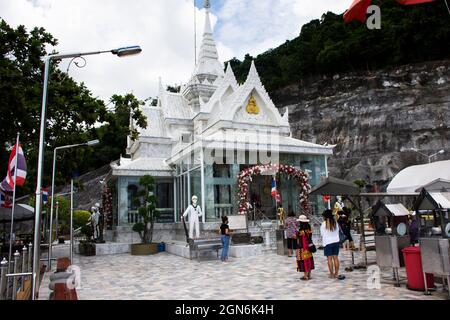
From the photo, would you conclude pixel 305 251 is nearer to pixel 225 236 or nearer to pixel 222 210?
pixel 225 236

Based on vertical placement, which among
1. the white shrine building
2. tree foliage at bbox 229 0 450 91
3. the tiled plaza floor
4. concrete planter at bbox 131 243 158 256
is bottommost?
the tiled plaza floor

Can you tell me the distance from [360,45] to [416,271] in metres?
48.5

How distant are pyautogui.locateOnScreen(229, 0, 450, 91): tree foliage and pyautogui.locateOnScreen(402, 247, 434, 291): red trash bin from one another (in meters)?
45.2

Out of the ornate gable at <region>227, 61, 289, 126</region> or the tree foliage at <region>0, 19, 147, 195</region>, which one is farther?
the ornate gable at <region>227, 61, 289, 126</region>

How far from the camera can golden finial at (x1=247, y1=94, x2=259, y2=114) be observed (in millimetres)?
20906

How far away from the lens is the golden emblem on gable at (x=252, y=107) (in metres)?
20.9

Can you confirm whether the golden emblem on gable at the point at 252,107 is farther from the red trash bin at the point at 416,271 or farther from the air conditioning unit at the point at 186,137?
the red trash bin at the point at 416,271

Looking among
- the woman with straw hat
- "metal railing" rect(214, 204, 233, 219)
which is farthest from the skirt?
"metal railing" rect(214, 204, 233, 219)

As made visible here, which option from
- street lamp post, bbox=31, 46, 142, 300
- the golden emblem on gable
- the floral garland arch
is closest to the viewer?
street lamp post, bbox=31, 46, 142, 300

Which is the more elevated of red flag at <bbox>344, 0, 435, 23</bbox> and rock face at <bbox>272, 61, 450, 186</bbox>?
rock face at <bbox>272, 61, 450, 186</bbox>

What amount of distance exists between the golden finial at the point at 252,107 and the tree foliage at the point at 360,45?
34.1 metres

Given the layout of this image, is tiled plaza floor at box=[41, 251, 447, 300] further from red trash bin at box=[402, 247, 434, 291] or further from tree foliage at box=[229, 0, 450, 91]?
tree foliage at box=[229, 0, 450, 91]

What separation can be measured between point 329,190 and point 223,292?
4.24 meters

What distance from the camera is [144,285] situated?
872 centimetres
